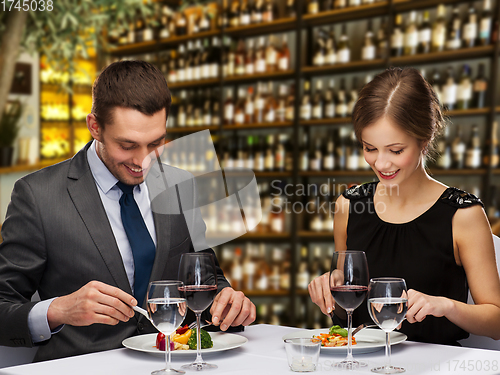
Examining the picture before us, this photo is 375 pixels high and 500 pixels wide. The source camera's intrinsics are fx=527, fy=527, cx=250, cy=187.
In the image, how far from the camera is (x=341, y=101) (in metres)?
3.72

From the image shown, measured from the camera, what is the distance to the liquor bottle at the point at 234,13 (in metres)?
4.10

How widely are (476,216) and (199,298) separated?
850 millimetres

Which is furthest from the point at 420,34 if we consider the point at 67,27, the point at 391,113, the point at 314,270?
the point at 67,27

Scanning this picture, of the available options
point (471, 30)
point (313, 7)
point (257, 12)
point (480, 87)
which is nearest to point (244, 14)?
point (257, 12)

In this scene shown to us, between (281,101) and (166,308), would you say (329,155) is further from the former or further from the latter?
(166,308)

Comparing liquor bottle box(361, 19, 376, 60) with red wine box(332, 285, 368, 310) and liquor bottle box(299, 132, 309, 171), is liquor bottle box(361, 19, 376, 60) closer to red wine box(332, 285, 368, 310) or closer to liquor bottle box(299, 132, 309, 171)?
liquor bottle box(299, 132, 309, 171)

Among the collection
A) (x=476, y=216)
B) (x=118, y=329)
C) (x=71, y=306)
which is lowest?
(x=118, y=329)

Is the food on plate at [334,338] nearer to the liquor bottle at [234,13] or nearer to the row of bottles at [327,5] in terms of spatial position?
the row of bottles at [327,5]

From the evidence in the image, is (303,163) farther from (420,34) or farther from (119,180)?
(119,180)

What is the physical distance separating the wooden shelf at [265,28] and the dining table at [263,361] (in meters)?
3.09

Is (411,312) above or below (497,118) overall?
below

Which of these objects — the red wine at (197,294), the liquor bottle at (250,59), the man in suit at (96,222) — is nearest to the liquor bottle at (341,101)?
the liquor bottle at (250,59)

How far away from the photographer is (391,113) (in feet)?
4.71

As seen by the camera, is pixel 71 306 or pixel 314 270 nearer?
pixel 71 306
